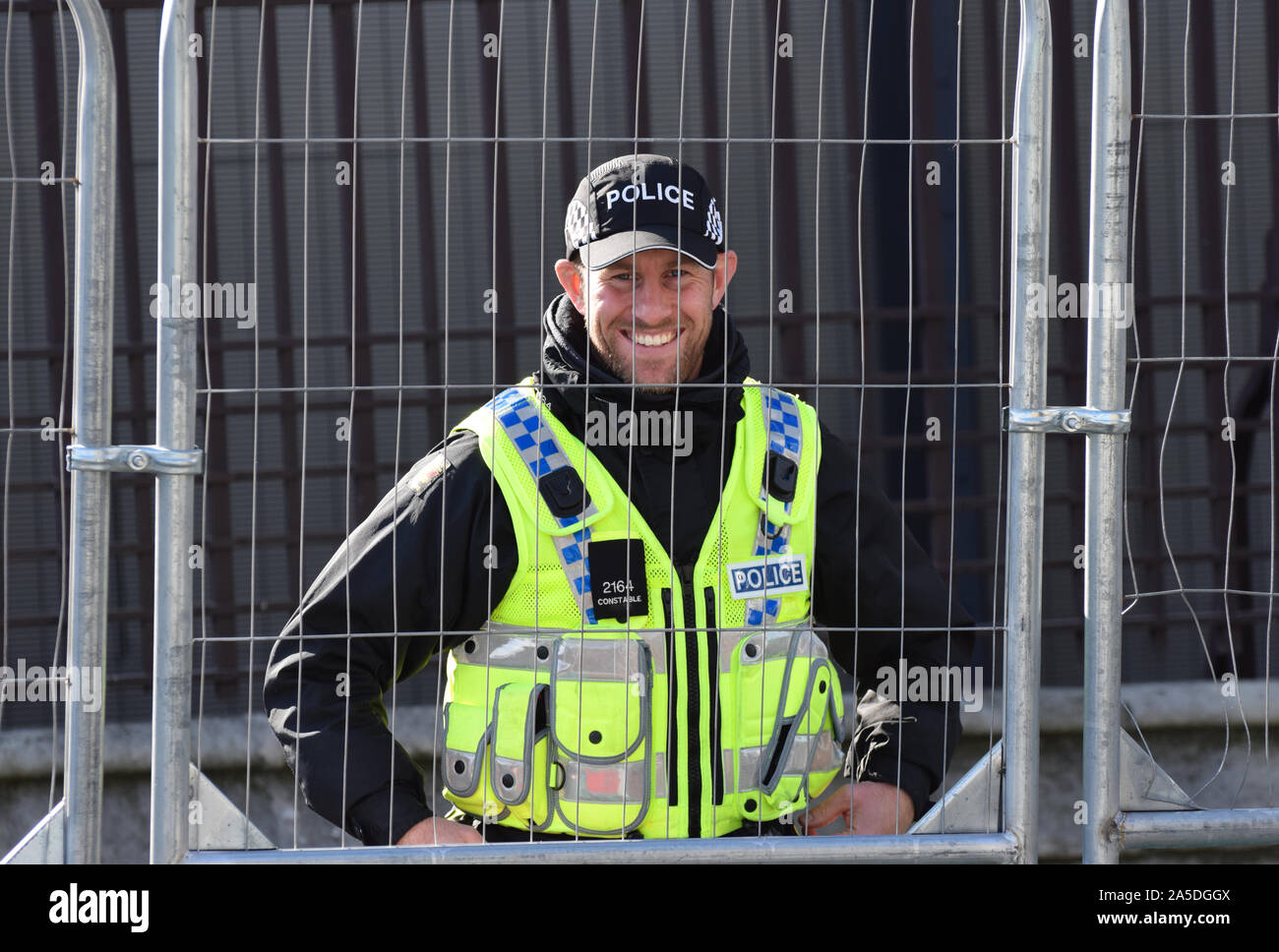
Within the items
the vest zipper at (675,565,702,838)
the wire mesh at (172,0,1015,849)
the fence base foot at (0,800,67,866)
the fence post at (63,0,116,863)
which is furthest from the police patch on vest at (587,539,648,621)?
the wire mesh at (172,0,1015,849)

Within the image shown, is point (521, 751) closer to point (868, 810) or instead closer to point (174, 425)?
point (868, 810)

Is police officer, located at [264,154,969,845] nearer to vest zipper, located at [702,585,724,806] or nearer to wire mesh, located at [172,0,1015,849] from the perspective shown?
vest zipper, located at [702,585,724,806]

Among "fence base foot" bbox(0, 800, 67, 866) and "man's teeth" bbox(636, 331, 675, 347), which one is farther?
"man's teeth" bbox(636, 331, 675, 347)

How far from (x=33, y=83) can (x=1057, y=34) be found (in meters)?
3.60

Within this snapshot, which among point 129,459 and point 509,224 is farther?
point 509,224

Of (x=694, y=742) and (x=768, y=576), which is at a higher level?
(x=768, y=576)

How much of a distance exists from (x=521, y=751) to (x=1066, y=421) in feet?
3.61

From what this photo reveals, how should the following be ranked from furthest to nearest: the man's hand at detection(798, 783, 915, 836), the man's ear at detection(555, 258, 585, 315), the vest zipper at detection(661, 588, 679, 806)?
the man's ear at detection(555, 258, 585, 315)
the man's hand at detection(798, 783, 915, 836)
the vest zipper at detection(661, 588, 679, 806)

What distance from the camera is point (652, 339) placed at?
115 inches

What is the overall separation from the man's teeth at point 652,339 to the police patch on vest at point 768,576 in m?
0.46

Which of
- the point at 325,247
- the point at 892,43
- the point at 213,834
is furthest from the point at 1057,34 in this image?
the point at 213,834

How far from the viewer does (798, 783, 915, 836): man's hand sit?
2.82 meters

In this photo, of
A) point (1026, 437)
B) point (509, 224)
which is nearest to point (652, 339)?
point (1026, 437)

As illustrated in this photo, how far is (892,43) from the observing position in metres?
5.43
